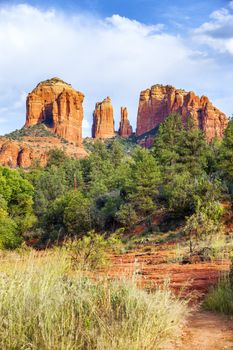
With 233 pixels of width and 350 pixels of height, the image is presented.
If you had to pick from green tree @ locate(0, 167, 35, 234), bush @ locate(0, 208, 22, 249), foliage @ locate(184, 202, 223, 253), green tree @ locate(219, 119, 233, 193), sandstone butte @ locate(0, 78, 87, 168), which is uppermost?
sandstone butte @ locate(0, 78, 87, 168)

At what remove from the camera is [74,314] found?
3.93 meters

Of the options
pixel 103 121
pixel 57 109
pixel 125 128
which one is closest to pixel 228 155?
pixel 57 109

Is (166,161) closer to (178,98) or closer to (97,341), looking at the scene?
(97,341)

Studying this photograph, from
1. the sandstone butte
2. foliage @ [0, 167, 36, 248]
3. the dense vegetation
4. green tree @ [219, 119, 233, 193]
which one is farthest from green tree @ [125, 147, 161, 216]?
the sandstone butte

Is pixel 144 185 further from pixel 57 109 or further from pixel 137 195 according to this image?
pixel 57 109

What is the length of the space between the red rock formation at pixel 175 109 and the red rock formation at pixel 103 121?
12.6 m

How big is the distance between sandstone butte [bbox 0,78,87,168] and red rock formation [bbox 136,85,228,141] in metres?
31.0

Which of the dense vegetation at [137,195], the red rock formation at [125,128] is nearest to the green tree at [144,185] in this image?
the dense vegetation at [137,195]

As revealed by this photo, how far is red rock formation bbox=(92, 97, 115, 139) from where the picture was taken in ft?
568

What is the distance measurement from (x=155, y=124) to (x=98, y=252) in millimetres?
160925

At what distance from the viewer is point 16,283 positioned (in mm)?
4273


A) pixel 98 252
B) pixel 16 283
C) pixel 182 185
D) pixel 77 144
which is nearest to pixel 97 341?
pixel 16 283

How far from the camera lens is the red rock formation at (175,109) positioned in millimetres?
146750

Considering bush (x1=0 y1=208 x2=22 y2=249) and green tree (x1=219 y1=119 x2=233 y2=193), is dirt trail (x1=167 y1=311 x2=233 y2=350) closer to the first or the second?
bush (x1=0 y1=208 x2=22 y2=249)
